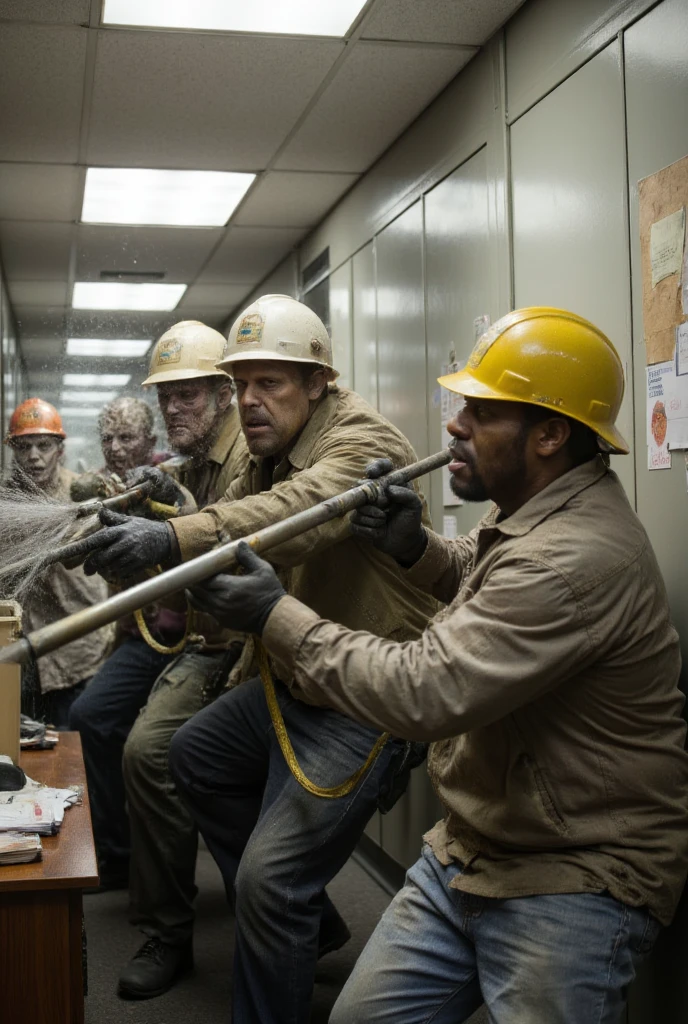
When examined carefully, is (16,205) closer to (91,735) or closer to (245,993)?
(91,735)

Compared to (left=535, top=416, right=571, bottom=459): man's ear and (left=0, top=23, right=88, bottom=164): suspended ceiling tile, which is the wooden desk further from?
(left=0, top=23, right=88, bottom=164): suspended ceiling tile

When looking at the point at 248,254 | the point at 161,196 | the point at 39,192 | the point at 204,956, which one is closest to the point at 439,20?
the point at 161,196

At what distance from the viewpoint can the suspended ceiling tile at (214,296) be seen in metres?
6.56

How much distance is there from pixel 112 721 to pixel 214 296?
324 cm

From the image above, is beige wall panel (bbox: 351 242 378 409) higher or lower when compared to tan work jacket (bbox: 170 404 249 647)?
higher

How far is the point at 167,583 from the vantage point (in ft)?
5.83

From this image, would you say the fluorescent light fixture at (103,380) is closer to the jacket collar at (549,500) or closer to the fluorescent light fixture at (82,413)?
the fluorescent light fixture at (82,413)

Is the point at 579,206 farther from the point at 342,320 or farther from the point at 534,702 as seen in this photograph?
the point at 342,320

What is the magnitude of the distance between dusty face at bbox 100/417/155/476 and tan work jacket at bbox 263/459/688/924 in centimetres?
304

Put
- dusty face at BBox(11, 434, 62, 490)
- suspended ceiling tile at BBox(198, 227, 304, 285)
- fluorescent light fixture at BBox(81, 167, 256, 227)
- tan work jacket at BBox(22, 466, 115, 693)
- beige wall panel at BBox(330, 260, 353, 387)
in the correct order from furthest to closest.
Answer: suspended ceiling tile at BBox(198, 227, 304, 285), beige wall panel at BBox(330, 260, 353, 387), fluorescent light fixture at BBox(81, 167, 256, 227), dusty face at BBox(11, 434, 62, 490), tan work jacket at BBox(22, 466, 115, 693)

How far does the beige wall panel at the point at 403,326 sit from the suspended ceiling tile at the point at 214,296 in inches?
84.9

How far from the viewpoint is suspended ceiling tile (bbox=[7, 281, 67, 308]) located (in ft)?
21.2

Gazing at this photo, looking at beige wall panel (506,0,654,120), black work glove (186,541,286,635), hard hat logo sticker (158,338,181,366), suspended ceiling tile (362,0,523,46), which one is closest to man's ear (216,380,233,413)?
hard hat logo sticker (158,338,181,366)

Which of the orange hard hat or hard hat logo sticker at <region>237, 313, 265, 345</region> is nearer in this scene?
hard hat logo sticker at <region>237, 313, 265, 345</region>
